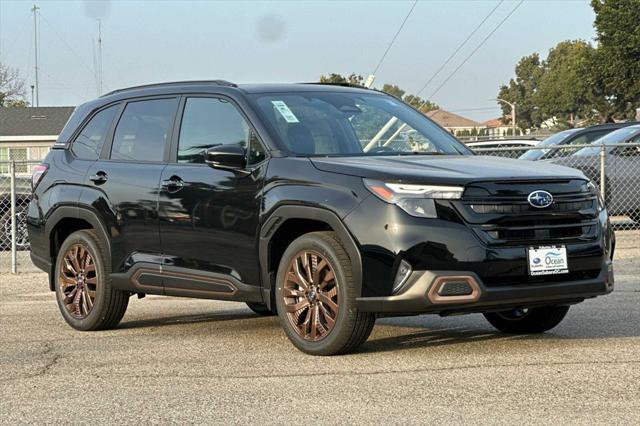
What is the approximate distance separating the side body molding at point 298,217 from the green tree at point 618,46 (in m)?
63.3

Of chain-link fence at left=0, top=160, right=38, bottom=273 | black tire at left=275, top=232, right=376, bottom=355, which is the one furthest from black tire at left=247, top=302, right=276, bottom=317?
chain-link fence at left=0, top=160, right=38, bottom=273

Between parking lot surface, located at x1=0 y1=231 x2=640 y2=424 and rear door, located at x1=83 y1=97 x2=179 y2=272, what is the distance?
734 mm

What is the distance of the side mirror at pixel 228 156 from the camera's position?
303 inches

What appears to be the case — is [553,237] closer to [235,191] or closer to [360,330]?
[360,330]

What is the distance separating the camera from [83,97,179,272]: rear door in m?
8.51

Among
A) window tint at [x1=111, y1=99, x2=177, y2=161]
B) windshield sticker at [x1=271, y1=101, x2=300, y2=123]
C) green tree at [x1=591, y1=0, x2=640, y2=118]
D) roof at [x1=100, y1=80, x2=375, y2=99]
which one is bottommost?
window tint at [x1=111, y1=99, x2=177, y2=161]

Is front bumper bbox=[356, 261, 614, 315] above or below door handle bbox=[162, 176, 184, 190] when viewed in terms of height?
below

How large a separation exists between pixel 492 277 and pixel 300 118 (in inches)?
76.5

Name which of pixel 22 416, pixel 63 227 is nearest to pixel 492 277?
pixel 22 416

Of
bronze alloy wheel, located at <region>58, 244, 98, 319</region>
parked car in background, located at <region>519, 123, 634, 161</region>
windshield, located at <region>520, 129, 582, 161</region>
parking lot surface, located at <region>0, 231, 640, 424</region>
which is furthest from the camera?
windshield, located at <region>520, 129, 582, 161</region>

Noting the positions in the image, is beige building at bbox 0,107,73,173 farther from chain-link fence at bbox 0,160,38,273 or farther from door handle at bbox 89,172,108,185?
door handle at bbox 89,172,108,185

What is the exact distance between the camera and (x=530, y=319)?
8344 millimetres

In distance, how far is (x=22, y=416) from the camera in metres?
5.78

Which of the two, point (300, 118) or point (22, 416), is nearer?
point (22, 416)
